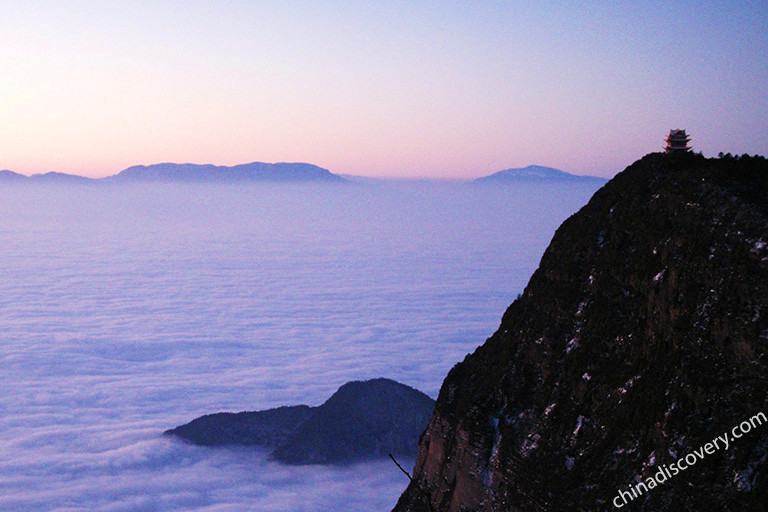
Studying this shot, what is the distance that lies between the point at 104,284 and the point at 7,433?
3239 inches

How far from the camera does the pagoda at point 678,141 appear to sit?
10.4 metres

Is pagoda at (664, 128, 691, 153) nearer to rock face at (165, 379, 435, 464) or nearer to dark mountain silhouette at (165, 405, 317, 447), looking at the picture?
rock face at (165, 379, 435, 464)

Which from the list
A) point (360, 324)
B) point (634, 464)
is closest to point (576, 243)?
point (634, 464)

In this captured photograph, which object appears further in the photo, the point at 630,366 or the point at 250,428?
the point at 250,428

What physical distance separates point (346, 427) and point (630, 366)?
1554 inches

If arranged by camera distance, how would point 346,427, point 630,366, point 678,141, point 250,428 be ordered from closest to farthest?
point 630,366, point 678,141, point 346,427, point 250,428

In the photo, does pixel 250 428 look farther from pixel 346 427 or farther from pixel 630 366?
pixel 630 366

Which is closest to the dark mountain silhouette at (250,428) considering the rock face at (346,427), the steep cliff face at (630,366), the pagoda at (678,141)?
the rock face at (346,427)

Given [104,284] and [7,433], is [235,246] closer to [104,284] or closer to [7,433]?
[104,284]

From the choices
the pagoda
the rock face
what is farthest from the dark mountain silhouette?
→ the pagoda

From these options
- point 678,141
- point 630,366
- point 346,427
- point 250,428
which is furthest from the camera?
point 250,428

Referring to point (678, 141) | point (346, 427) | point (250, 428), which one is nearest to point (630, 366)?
point (678, 141)

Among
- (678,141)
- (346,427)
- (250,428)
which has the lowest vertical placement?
(250,428)

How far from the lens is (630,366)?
29.4 ft
